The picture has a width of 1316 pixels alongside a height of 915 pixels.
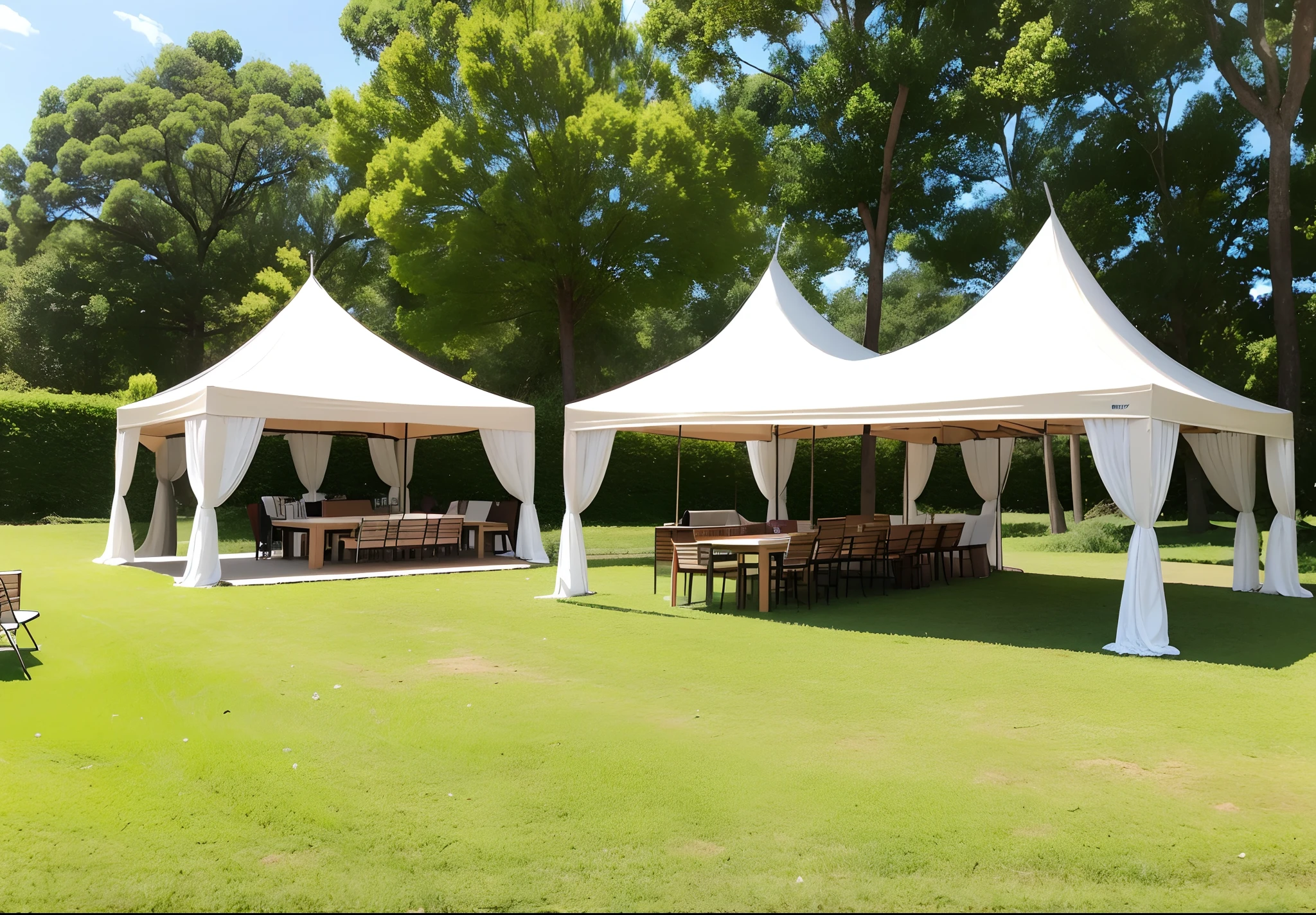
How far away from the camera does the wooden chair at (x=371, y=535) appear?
Result: 14.9 metres

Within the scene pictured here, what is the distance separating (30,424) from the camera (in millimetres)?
21234

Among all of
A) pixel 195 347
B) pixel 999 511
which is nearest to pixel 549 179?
pixel 999 511

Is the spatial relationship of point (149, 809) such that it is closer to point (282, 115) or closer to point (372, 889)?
point (372, 889)

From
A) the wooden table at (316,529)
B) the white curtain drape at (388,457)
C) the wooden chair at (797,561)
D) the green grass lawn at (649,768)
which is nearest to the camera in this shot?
the green grass lawn at (649,768)

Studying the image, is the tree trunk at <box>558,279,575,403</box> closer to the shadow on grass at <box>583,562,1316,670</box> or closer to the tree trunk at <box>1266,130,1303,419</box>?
the shadow on grass at <box>583,562,1316,670</box>

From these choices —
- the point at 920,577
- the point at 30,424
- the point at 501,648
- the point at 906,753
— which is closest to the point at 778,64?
the point at 920,577

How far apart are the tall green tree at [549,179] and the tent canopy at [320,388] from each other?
24.8 feet

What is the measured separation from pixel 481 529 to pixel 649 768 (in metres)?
11.7

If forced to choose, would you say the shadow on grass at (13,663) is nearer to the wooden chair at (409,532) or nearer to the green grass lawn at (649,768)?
the green grass lawn at (649,768)

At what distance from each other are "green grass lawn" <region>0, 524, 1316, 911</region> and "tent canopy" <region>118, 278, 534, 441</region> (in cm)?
419

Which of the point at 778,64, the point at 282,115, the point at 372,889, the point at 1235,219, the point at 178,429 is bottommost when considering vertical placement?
the point at 372,889

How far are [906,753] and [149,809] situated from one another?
361cm

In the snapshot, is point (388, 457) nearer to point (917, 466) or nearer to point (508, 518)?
point (508, 518)

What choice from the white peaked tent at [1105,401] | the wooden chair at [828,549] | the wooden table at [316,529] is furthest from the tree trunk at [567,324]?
the wooden chair at [828,549]
